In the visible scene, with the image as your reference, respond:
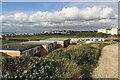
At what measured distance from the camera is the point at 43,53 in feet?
99.5

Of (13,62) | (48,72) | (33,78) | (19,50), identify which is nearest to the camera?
(33,78)

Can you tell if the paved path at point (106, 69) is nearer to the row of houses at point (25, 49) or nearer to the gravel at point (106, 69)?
the gravel at point (106, 69)

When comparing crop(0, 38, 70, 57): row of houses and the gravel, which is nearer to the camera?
the gravel

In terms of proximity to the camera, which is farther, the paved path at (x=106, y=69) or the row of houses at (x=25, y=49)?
the row of houses at (x=25, y=49)

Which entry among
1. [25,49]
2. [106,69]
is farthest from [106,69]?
[25,49]

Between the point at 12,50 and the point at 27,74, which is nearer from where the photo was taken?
the point at 27,74

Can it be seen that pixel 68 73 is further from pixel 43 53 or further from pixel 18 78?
pixel 43 53

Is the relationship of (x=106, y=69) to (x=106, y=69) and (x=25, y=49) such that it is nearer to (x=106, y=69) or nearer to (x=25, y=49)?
(x=106, y=69)

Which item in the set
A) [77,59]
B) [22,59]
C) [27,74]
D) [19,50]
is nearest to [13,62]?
[22,59]

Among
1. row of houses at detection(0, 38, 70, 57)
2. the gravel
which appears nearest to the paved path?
the gravel

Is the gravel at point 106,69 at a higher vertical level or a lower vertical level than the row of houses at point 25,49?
lower

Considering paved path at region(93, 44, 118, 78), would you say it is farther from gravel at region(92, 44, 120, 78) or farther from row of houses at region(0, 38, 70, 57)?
row of houses at region(0, 38, 70, 57)

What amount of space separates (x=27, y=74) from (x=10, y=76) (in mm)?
533

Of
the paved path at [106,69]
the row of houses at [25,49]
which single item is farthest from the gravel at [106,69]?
the row of houses at [25,49]
